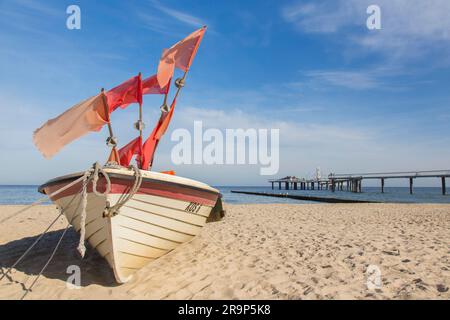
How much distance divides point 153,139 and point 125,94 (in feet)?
4.30

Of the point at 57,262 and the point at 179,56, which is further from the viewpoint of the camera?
the point at 179,56

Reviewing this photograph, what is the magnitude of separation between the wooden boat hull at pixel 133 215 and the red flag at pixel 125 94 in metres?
1.84

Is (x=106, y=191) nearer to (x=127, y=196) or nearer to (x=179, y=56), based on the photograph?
(x=127, y=196)

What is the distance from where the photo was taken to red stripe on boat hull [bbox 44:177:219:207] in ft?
15.3

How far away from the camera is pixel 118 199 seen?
4.67 metres

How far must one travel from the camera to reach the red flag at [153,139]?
6.87 meters

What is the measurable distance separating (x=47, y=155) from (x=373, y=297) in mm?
5528

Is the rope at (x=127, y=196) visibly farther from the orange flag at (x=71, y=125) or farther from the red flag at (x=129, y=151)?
the red flag at (x=129, y=151)

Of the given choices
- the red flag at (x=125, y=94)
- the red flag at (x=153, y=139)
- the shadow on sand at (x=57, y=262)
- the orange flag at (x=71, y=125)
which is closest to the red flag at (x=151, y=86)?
the red flag at (x=153, y=139)

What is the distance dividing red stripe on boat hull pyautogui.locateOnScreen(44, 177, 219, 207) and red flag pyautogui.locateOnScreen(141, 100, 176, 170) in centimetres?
A: 170

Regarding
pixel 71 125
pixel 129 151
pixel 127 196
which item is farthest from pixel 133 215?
pixel 129 151

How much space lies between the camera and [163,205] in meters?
5.16
